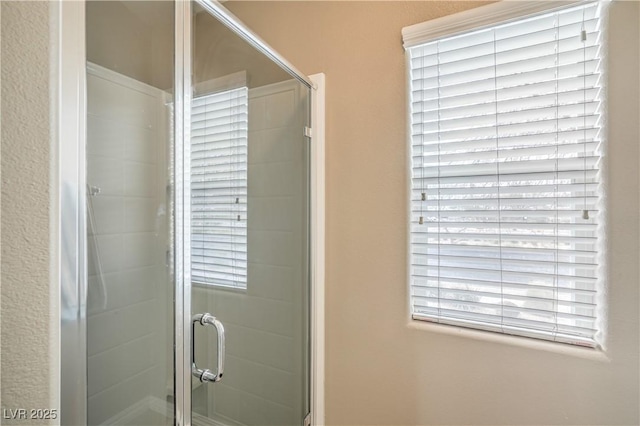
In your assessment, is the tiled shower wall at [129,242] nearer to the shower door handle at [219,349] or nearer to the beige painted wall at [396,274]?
the shower door handle at [219,349]

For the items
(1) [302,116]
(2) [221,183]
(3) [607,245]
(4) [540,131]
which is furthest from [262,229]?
(3) [607,245]

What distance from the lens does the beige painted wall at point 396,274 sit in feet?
3.00

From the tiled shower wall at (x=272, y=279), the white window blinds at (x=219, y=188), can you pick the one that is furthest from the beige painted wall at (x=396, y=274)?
the white window blinds at (x=219, y=188)

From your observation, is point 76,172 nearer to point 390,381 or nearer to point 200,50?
point 200,50

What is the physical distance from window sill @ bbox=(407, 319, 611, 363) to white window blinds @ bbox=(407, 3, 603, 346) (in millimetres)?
23

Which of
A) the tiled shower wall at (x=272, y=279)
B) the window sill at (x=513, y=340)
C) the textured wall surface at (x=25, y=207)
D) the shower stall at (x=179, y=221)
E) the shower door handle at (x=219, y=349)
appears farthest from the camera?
the tiled shower wall at (x=272, y=279)

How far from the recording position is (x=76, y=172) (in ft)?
1.74

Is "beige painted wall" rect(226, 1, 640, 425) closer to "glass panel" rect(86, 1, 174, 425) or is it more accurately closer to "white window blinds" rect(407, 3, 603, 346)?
"white window blinds" rect(407, 3, 603, 346)

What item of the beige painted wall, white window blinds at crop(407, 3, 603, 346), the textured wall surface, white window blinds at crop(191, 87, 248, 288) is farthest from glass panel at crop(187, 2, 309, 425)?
white window blinds at crop(407, 3, 603, 346)

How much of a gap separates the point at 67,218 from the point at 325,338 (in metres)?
1.14

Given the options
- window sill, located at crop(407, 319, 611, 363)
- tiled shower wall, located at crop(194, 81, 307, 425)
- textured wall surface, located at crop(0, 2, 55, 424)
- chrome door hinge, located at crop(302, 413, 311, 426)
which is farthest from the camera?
chrome door hinge, located at crop(302, 413, 311, 426)

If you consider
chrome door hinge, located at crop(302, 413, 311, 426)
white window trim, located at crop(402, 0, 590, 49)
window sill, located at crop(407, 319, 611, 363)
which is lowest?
chrome door hinge, located at crop(302, 413, 311, 426)

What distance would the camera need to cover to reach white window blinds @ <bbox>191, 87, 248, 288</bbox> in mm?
899

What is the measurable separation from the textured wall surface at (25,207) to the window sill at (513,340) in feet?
3.70
